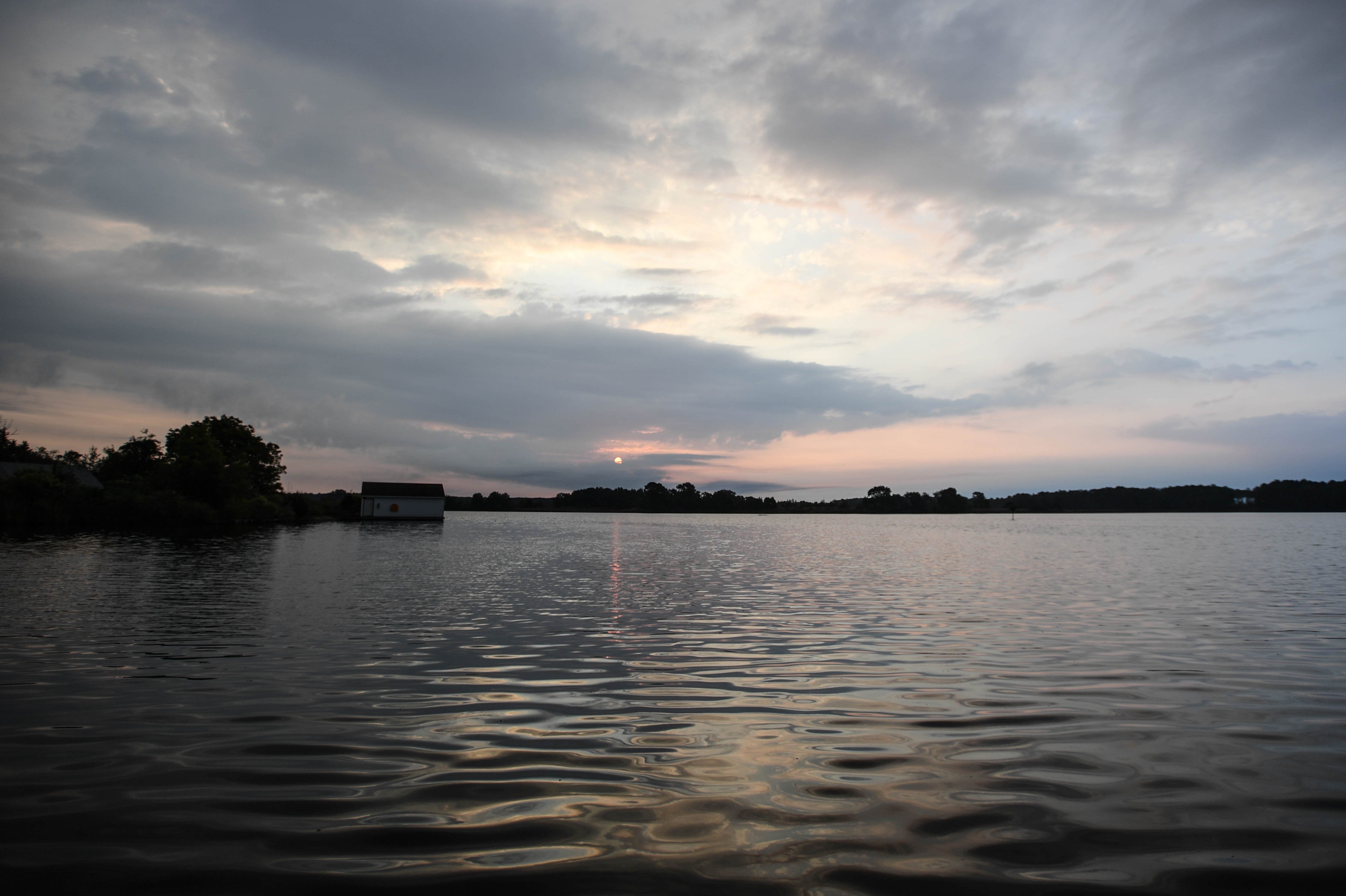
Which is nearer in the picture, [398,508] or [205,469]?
[205,469]

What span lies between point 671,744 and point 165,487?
8089cm

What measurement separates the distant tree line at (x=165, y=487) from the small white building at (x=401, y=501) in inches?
306

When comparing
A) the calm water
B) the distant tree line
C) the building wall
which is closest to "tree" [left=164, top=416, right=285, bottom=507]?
the distant tree line

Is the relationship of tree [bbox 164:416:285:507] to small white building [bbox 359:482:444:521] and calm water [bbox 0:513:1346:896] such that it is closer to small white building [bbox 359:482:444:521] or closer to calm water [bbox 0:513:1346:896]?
small white building [bbox 359:482:444:521]

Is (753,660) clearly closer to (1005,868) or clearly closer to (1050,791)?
(1050,791)

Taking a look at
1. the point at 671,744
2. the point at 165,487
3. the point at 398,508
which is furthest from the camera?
the point at 398,508

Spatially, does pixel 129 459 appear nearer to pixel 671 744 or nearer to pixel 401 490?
pixel 401 490

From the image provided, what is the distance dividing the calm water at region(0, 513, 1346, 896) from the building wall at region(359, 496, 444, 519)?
84215 mm

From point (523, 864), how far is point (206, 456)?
80907mm

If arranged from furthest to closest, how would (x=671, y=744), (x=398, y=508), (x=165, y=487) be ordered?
(x=398, y=508)
(x=165, y=487)
(x=671, y=744)

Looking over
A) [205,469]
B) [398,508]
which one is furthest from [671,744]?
[398,508]

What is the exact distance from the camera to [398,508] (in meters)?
99.2

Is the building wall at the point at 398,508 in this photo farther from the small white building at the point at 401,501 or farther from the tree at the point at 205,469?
the tree at the point at 205,469

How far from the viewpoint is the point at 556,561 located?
3167 cm
